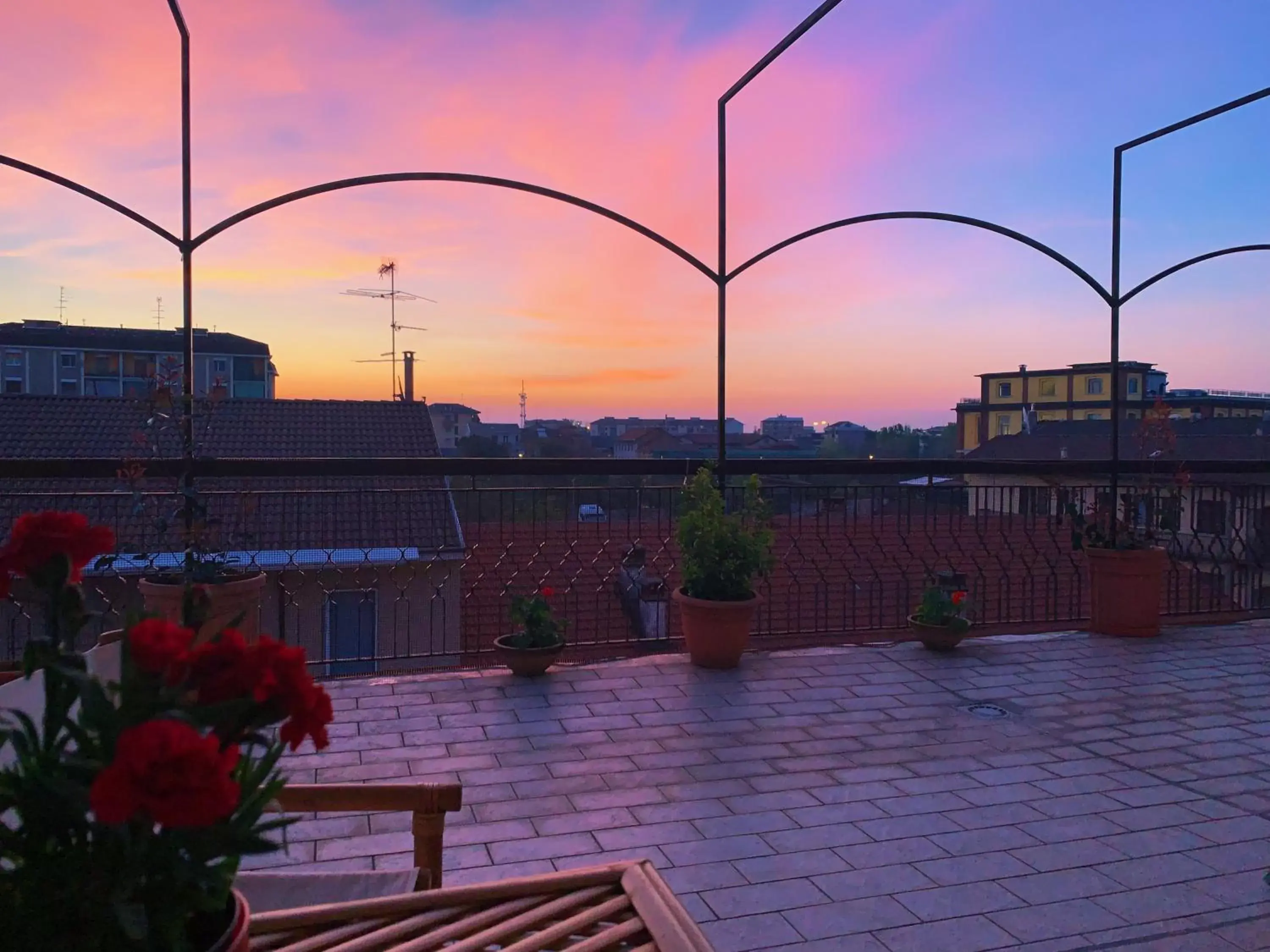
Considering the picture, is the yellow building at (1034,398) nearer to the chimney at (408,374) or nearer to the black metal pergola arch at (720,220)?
the black metal pergola arch at (720,220)

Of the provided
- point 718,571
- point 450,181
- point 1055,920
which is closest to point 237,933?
point 1055,920

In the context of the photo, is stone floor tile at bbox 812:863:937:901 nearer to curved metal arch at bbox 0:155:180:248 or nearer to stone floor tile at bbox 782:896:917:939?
stone floor tile at bbox 782:896:917:939

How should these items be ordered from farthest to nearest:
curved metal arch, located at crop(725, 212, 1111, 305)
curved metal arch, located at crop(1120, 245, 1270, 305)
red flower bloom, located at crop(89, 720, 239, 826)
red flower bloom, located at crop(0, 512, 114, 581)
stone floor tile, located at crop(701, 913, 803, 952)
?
curved metal arch, located at crop(1120, 245, 1270, 305) < curved metal arch, located at crop(725, 212, 1111, 305) < stone floor tile, located at crop(701, 913, 803, 952) < red flower bloom, located at crop(0, 512, 114, 581) < red flower bloom, located at crop(89, 720, 239, 826)

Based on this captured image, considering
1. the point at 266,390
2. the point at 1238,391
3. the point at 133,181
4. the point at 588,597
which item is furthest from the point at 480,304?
the point at 1238,391

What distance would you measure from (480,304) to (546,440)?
5916mm

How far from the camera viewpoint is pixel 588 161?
6.47 meters

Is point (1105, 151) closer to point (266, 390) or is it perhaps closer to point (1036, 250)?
point (1036, 250)

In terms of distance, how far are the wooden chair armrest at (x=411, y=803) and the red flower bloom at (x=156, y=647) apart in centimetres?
90

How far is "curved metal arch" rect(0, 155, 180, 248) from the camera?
156 inches

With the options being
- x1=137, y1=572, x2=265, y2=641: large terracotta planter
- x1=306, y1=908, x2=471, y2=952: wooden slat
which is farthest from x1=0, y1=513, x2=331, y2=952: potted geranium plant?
x1=137, y1=572, x2=265, y2=641: large terracotta planter

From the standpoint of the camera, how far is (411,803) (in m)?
1.70

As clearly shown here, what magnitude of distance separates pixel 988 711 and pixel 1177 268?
3.17 meters

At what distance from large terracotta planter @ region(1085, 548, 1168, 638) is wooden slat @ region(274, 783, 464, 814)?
4.72 m

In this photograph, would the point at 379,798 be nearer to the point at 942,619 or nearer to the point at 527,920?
the point at 527,920
